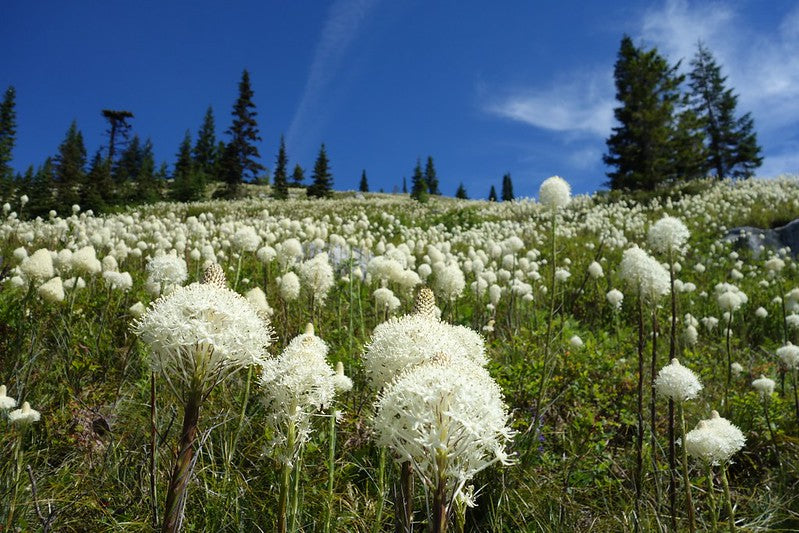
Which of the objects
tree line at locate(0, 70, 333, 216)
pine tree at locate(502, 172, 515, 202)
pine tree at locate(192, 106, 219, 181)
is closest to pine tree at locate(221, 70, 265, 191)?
tree line at locate(0, 70, 333, 216)

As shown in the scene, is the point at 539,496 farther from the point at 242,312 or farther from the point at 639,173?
the point at 639,173

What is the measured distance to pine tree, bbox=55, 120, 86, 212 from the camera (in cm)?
3275

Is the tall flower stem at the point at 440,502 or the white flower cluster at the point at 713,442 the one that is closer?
the tall flower stem at the point at 440,502

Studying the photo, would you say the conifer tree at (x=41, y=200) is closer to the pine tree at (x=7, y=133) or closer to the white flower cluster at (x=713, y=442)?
the pine tree at (x=7, y=133)

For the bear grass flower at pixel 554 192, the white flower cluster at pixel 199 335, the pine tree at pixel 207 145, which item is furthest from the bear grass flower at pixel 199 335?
the pine tree at pixel 207 145

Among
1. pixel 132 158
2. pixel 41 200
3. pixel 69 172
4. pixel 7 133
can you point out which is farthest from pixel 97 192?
pixel 132 158

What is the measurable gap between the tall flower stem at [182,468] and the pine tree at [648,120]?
106 ft

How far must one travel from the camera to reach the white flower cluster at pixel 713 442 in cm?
221

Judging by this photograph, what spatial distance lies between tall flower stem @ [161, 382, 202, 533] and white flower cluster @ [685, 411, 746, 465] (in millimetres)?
2329

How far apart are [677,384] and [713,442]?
12.5 inches

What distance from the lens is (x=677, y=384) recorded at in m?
2.42

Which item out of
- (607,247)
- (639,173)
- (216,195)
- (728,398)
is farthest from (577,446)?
(216,195)

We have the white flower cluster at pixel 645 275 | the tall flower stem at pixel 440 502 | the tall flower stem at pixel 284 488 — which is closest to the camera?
the tall flower stem at pixel 440 502

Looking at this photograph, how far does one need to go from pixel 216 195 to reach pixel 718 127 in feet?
170
